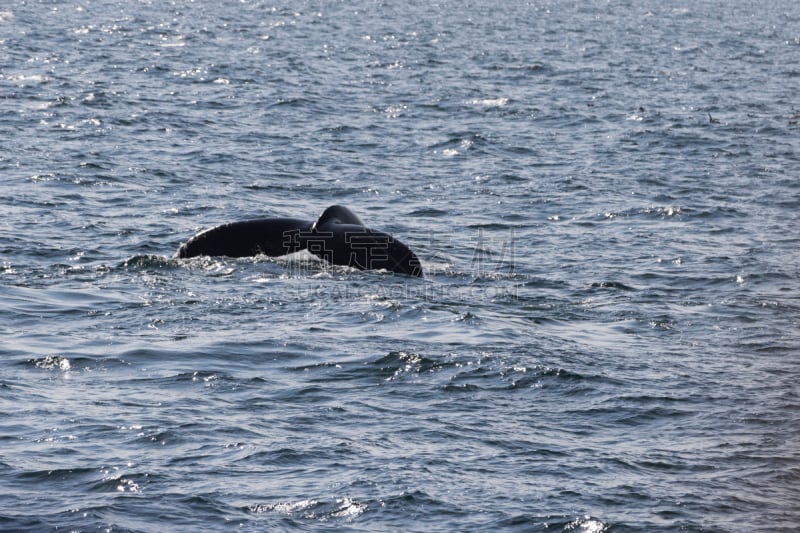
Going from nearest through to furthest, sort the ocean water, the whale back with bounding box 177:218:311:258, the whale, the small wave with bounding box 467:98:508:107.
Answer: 1. the ocean water
2. the whale
3. the whale back with bounding box 177:218:311:258
4. the small wave with bounding box 467:98:508:107

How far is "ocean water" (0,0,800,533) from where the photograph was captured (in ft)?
39.7

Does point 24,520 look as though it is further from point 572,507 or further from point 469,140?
point 469,140

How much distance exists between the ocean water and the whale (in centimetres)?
25

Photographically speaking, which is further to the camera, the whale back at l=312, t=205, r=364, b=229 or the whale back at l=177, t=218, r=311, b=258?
the whale back at l=177, t=218, r=311, b=258

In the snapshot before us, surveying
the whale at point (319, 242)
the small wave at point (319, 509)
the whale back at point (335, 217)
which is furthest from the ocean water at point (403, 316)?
the whale back at point (335, 217)

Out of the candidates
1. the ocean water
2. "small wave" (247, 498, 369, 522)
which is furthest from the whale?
"small wave" (247, 498, 369, 522)

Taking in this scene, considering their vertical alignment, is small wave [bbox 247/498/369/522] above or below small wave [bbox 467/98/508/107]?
below

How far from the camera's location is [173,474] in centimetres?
1220

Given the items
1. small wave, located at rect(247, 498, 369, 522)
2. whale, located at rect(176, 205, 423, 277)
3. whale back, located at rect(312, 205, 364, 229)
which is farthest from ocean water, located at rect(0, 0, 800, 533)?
whale back, located at rect(312, 205, 364, 229)

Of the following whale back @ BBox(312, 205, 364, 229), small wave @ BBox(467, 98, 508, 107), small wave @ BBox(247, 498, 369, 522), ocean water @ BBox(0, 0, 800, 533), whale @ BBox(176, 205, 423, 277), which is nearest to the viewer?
small wave @ BBox(247, 498, 369, 522)

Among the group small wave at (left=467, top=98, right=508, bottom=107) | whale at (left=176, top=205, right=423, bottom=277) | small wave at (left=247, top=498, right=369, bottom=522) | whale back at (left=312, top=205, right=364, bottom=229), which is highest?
small wave at (left=467, top=98, right=508, bottom=107)

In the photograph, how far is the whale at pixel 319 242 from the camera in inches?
785

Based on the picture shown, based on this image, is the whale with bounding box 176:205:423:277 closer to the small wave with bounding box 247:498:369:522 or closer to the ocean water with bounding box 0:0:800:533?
the ocean water with bounding box 0:0:800:533

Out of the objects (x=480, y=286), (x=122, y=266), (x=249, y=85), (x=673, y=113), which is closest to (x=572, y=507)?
(x=480, y=286)
